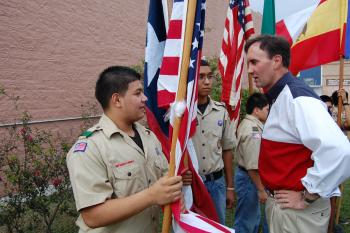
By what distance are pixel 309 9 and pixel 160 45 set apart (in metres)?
2.80

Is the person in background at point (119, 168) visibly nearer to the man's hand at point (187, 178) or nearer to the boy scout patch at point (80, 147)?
the boy scout patch at point (80, 147)

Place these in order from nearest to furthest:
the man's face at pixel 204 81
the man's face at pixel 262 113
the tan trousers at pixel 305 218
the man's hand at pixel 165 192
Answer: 1. the man's hand at pixel 165 192
2. the tan trousers at pixel 305 218
3. the man's face at pixel 204 81
4. the man's face at pixel 262 113

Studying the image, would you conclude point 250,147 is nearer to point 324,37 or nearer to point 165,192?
point 324,37

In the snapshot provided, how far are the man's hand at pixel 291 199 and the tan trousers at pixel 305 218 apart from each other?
2.0 inches

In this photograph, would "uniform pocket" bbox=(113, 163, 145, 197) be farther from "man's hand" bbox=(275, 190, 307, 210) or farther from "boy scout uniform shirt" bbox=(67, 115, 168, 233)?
"man's hand" bbox=(275, 190, 307, 210)

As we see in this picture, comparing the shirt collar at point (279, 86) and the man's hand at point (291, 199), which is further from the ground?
the shirt collar at point (279, 86)

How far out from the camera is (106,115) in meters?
2.32

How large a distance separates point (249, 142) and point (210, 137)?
0.60 m

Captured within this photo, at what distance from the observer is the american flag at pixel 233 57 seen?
14.1 ft

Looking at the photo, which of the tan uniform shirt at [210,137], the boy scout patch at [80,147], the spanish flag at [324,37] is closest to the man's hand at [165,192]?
the boy scout patch at [80,147]

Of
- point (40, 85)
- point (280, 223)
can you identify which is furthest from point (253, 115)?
point (40, 85)

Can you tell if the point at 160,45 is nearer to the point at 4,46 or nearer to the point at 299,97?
the point at 299,97

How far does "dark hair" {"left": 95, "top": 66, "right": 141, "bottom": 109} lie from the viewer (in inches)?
89.8

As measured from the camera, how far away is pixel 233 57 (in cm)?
431
